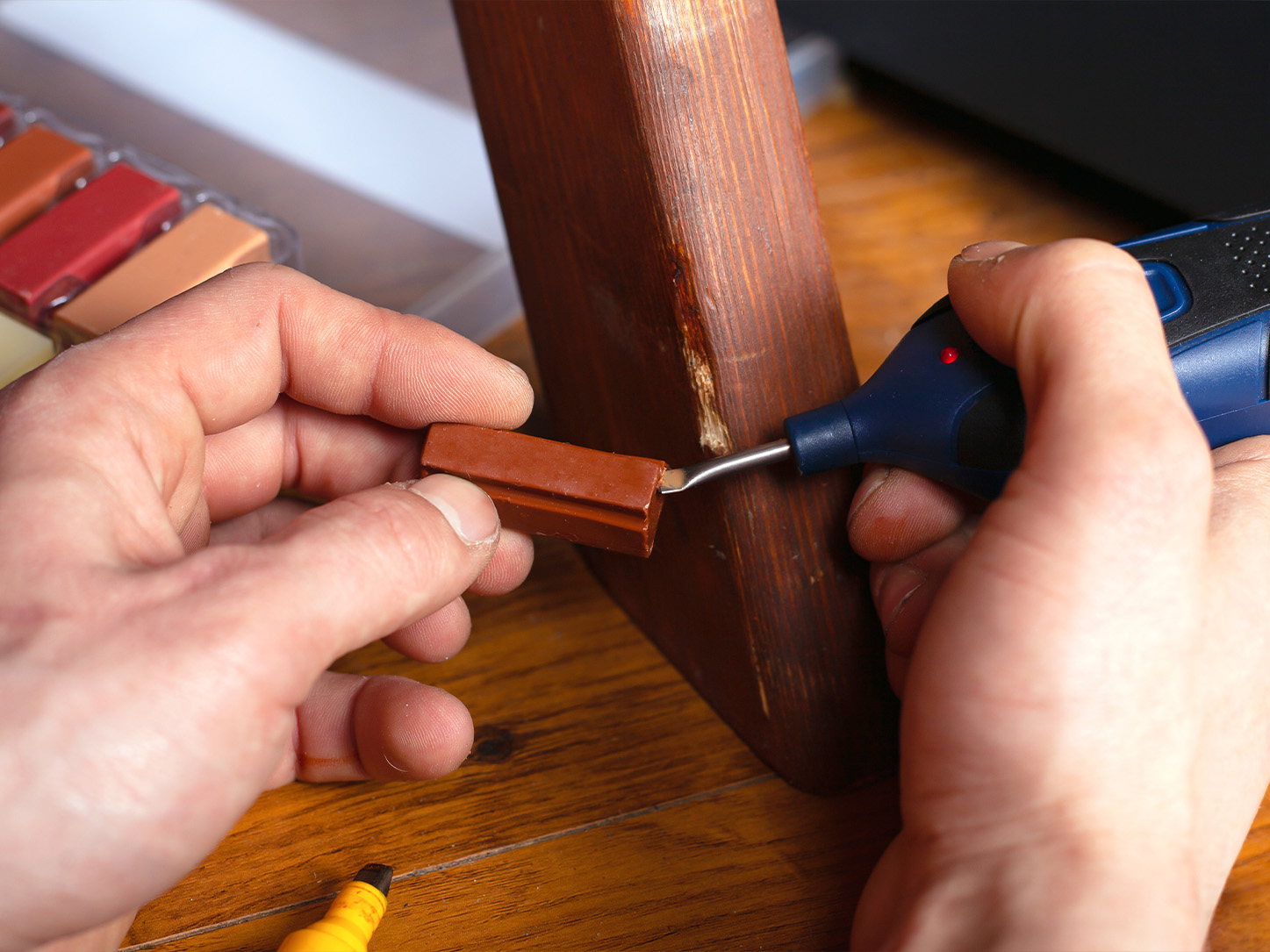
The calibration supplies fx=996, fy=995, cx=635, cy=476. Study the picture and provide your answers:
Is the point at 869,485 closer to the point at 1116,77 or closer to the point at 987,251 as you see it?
the point at 987,251

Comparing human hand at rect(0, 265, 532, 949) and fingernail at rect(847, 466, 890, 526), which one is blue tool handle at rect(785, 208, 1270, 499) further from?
human hand at rect(0, 265, 532, 949)

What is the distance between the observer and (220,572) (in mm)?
437

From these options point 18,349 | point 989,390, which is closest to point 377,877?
point 989,390

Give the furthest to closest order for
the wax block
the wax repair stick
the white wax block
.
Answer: the wax block
the white wax block
the wax repair stick

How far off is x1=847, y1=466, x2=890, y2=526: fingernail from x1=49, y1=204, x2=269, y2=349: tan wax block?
54 centimetres

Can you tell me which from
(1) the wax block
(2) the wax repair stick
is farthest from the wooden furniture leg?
(1) the wax block

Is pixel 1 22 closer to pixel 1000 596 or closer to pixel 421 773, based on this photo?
pixel 421 773

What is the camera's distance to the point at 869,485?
0.59m

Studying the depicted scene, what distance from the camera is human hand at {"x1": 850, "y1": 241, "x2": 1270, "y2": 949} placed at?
0.44 m

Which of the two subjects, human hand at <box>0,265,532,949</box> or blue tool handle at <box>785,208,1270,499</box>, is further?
blue tool handle at <box>785,208,1270,499</box>

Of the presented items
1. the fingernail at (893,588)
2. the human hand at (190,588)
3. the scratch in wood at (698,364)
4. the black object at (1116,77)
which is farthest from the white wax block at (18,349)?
the black object at (1116,77)

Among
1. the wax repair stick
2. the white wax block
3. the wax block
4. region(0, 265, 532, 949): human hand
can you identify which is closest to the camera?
region(0, 265, 532, 949): human hand

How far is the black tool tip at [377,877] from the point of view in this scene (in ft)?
1.83

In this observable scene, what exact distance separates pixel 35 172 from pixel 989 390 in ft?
2.94
